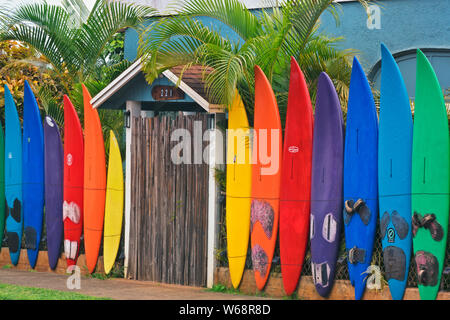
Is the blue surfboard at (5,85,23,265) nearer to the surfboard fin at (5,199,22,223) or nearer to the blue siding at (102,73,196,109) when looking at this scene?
the surfboard fin at (5,199,22,223)

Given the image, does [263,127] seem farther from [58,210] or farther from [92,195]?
[58,210]

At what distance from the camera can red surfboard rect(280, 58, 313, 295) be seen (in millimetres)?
8562

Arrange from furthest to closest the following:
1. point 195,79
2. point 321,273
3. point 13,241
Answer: point 13,241 < point 195,79 < point 321,273

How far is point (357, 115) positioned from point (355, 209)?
1.03 m

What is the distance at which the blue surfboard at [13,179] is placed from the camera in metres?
11.7

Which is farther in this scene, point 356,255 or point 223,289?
point 223,289

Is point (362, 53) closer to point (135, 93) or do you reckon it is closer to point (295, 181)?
point (135, 93)

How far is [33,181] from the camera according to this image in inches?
451

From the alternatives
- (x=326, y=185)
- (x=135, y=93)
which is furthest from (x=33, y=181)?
(x=326, y=185)

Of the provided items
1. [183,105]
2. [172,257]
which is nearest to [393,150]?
[172,257]

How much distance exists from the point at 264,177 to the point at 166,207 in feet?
5.21

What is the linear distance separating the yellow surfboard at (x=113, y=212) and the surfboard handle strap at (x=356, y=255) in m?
3.63

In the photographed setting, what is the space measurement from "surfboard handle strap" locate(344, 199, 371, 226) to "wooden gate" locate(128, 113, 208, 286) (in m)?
2.07

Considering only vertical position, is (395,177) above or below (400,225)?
above
